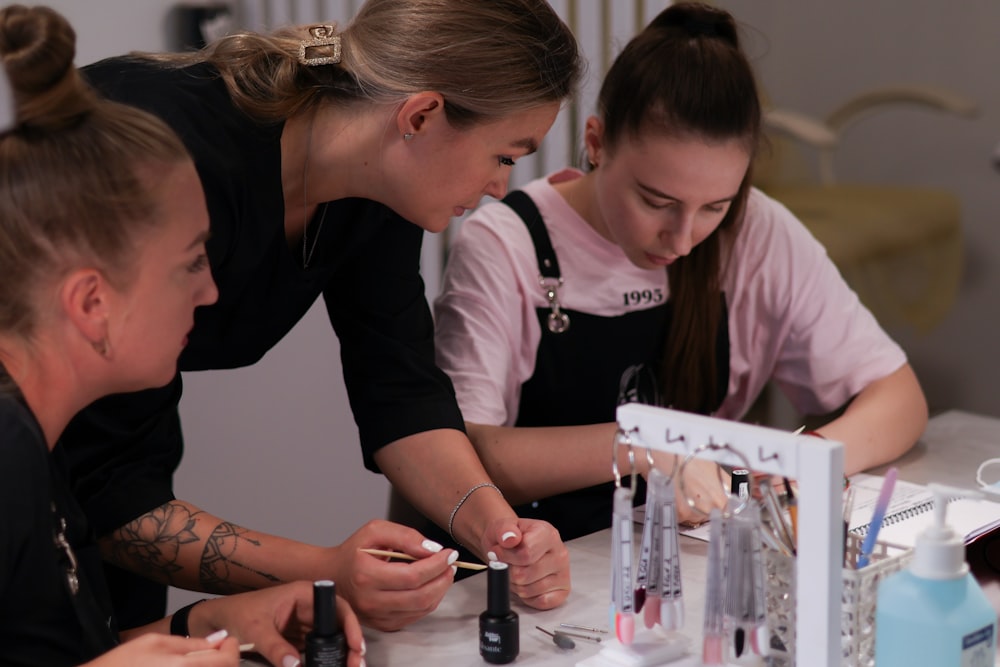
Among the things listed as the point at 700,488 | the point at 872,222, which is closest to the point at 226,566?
the point at 700,488

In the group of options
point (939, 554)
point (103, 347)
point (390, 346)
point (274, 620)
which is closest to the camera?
point (939, 554)

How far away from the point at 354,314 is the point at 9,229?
585 millimetres

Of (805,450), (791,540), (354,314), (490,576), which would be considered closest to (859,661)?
(791,540)

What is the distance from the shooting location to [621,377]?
173 cm

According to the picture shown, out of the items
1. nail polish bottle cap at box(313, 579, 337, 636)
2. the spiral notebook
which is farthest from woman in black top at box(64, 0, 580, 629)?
the spiral notebook

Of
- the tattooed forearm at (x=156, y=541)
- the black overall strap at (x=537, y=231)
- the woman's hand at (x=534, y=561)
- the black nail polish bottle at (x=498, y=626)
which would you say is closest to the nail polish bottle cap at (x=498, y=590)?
the black nail polish bottle at (x=498, y=626)

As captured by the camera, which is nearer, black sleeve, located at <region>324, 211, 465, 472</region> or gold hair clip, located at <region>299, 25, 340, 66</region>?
gold hair clip, located at <region>299, 25, 340, 66</region>

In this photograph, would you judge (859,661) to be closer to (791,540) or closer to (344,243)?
(791,540)

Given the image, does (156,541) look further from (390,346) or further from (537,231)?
(537,231)

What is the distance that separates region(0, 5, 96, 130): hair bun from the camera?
91cm

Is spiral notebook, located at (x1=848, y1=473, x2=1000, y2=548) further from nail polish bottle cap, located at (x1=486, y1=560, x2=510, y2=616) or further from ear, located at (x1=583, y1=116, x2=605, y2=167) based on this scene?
ear, located at (x1=583, y1=116, x2=605, y2=167)

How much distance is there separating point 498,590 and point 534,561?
13cm

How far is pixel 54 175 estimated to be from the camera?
93 cm

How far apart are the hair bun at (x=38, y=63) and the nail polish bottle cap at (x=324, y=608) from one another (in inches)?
16.4
